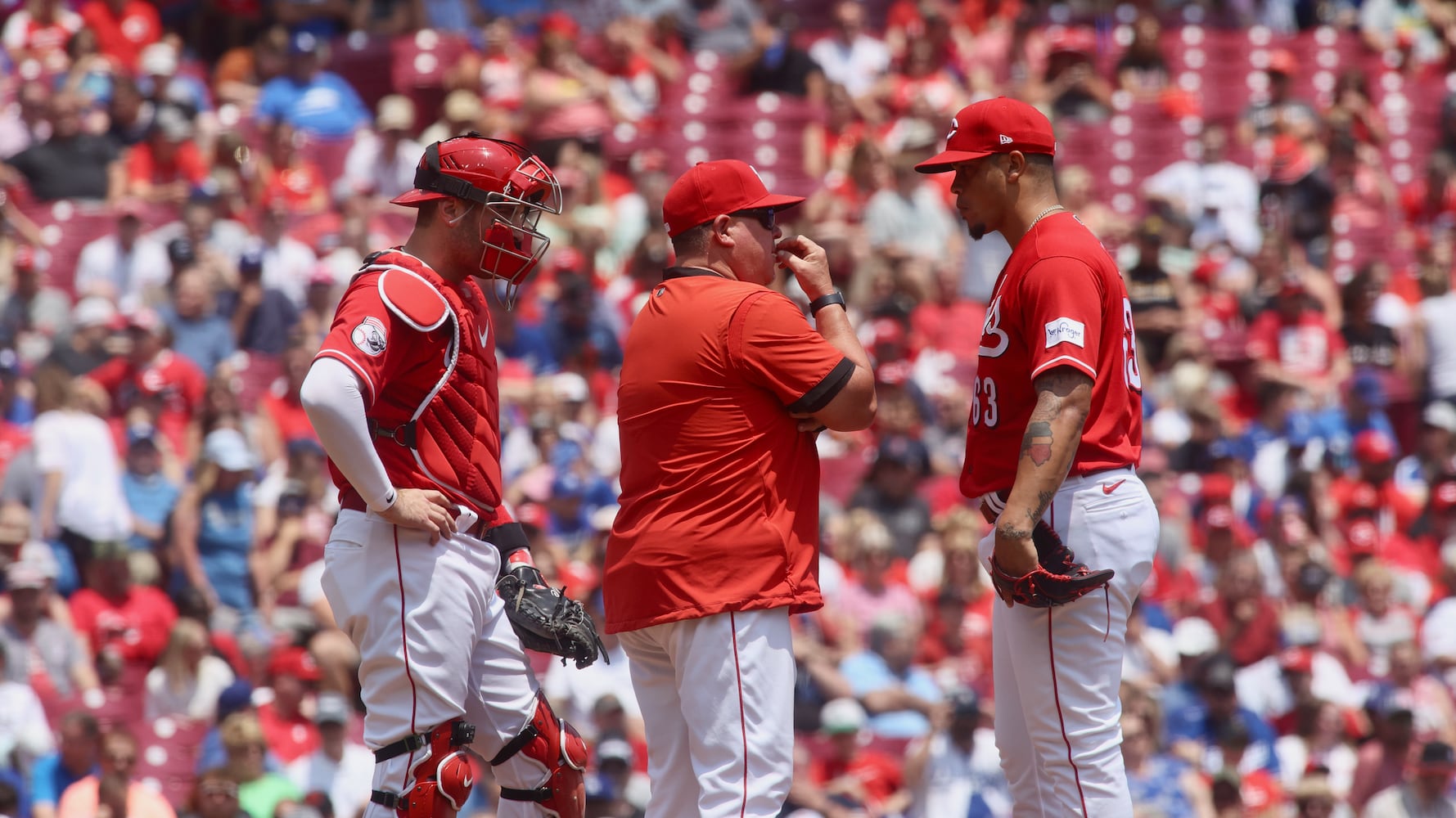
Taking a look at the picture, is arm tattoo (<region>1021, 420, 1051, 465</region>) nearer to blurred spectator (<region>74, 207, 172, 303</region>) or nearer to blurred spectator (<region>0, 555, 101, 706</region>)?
blurred spectator (<region>0, 555, 101, 706</region>)

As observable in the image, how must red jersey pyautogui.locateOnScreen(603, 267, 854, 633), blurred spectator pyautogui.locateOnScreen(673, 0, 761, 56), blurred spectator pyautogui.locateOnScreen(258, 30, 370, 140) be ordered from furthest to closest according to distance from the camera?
blurred spectator pyautogui.locateOnScreen(673, 0, 761, 56) < blurred spectator pyautogui.locateOnScreen(258, 30, 370, 140) < red jersey pyautogui.locateOnScreen(603, 267, 854, 633)

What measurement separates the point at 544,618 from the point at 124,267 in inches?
345

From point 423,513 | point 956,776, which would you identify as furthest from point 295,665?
point 423,513

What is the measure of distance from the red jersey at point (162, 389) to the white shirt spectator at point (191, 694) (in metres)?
2.05

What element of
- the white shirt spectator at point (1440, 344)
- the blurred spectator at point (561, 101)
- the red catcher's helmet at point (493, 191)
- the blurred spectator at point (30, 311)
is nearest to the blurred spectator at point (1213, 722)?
the white shirt spectator at point (1440, 344)

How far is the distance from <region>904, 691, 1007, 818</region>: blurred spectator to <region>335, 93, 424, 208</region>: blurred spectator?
6.73 metres

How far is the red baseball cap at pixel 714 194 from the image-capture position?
5371 mm

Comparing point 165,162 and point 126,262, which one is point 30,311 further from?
point 165,162

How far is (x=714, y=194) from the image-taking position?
211 inches

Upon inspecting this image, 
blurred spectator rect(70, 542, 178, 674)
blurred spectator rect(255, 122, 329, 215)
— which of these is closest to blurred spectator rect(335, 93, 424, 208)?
blurred spectator rect(255, 122, 329, 215)

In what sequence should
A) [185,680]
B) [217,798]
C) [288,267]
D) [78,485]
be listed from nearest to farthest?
1. [217,798]
2. [185,680]
3. [78,485]
4. [288,267]

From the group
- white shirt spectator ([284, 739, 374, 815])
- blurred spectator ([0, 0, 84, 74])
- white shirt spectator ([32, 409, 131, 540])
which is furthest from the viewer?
blurred spectator ([0, 0, 84, 74])

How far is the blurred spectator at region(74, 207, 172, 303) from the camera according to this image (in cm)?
1299

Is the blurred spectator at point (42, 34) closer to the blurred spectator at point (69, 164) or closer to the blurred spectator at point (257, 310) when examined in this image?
the blurred spectator at point (69, 164)
